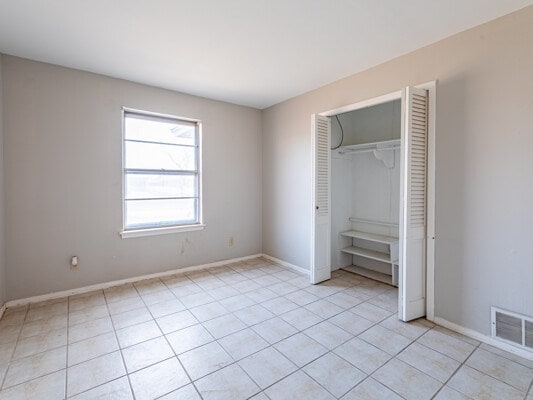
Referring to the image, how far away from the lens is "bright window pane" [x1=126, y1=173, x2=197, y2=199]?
3.43 metres

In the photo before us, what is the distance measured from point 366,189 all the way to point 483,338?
2.25 metres

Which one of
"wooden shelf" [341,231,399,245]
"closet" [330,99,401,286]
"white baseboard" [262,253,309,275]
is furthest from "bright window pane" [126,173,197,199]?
"wooden shelf" [341,231,399,245]

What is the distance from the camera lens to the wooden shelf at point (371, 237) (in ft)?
11.3

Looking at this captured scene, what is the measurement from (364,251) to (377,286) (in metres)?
0.60

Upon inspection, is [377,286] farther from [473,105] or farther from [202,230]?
[202,230]

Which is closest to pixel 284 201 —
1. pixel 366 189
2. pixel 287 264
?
pixel 287 264

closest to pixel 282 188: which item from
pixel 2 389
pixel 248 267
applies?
pixel 248 267

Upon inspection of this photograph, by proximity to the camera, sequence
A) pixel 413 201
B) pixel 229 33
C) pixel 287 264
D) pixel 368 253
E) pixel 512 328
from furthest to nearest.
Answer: pixel 287 264 → pixel 368 253 → pixel 413 201 → pixel 229 33 → pixel 512 328

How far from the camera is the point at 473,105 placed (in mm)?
2162

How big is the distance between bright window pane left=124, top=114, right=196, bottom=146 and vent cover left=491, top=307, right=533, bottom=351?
12.6 feet

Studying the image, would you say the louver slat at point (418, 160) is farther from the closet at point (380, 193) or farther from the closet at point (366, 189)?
the closet at point (366, 189)

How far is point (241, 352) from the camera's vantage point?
200 centimetres

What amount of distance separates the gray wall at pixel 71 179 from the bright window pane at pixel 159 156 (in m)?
0.17

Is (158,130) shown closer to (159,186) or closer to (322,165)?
(159,186)
